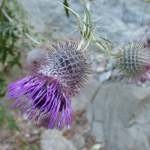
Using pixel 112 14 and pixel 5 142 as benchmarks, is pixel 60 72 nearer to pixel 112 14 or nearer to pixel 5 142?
pixel 5 142

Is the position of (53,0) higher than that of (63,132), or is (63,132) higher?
(53,0)

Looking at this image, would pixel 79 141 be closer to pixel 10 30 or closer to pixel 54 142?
pixel 54 142

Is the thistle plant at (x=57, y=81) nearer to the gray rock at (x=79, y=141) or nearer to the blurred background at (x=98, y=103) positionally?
the blurred background at (x=98, y=103)

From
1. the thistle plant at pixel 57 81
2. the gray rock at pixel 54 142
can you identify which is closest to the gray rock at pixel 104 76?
the gray rock at pixel 54 142

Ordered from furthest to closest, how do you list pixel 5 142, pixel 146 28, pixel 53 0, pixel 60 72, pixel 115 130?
pixel 53 0 → pixel 146 28 → pixel 115 130 → pixel 5 142 → pixel 60 72

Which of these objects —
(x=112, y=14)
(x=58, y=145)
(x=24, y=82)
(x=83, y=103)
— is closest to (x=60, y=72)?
(x=24, y=82)

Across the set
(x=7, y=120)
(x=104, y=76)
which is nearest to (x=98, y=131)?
(x=104, y=76)

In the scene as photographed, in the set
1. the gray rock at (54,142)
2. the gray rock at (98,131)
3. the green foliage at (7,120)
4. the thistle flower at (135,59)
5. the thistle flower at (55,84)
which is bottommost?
the gray rock at (54,142)
